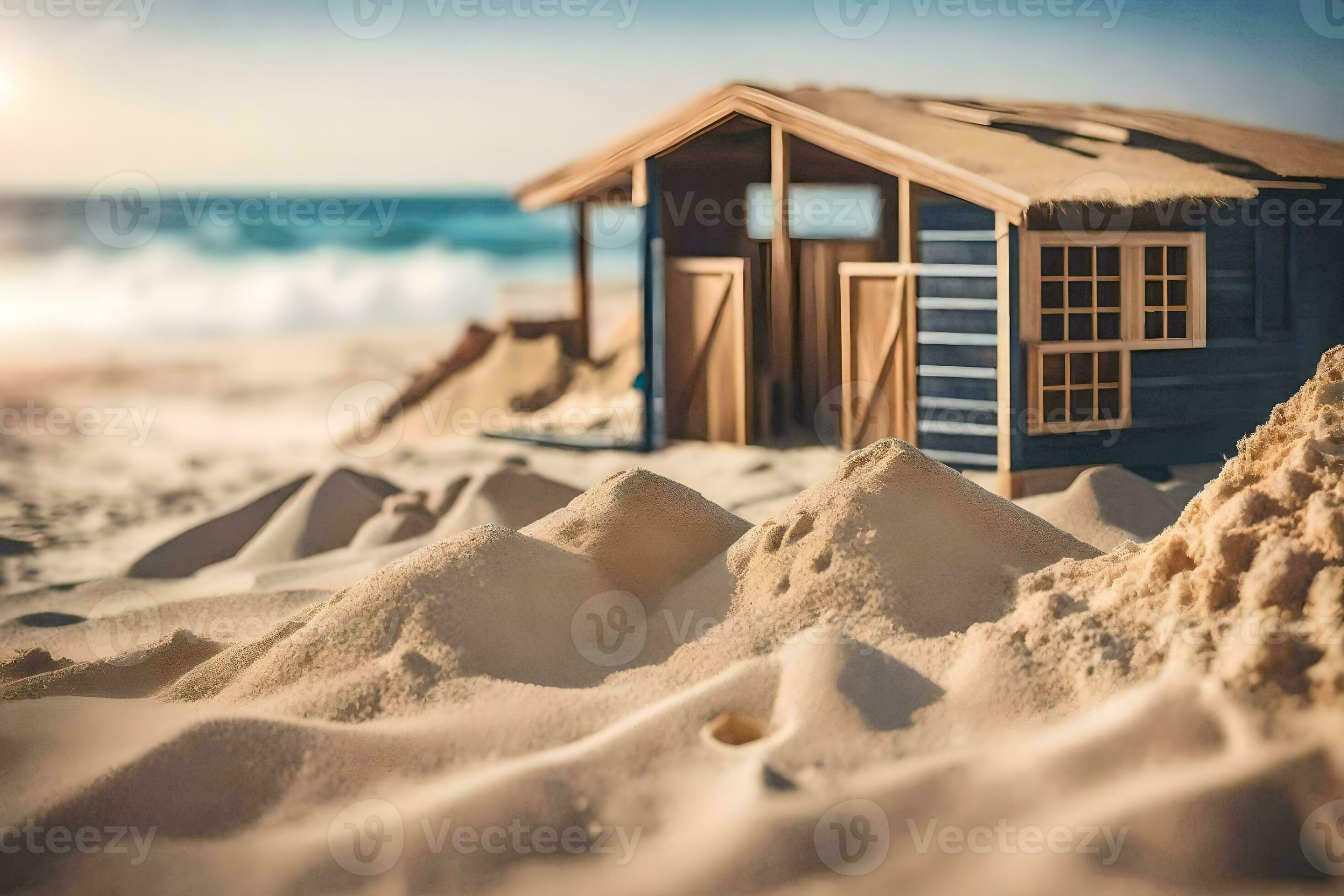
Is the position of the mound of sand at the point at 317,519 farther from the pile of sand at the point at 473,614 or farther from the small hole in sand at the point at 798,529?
the small hole in sand at the point at 798,529

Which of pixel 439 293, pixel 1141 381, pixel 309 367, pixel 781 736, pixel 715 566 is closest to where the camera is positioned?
pixel 781 736

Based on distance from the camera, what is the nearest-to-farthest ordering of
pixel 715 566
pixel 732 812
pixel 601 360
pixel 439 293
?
pixel 732 812, pixel 715 566, pixel 601 360, pixel 439 293

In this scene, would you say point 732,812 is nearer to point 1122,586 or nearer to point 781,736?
point 781,736

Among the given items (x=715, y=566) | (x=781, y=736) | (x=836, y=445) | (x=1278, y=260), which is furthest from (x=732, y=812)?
(x=1278, y=260)

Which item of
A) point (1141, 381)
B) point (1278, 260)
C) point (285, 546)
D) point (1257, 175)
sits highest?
point (1257, 175)

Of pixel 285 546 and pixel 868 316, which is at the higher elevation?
pixel 868 316

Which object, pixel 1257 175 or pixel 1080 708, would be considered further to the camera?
pixel 1257 175
